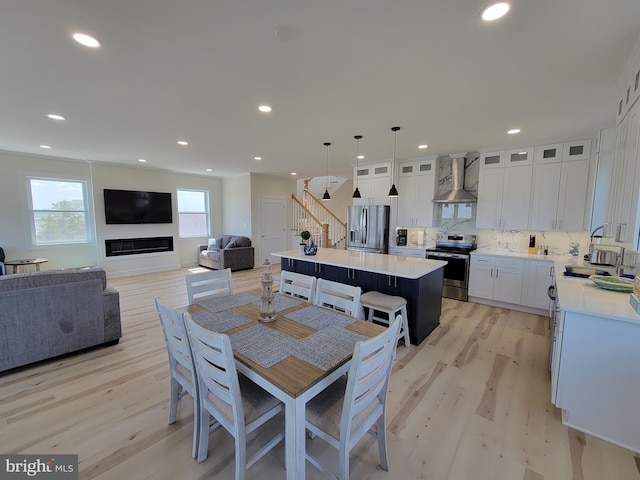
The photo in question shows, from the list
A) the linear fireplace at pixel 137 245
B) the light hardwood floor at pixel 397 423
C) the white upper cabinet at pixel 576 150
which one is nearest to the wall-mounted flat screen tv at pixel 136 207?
the linear fireplace at pixel 137 245

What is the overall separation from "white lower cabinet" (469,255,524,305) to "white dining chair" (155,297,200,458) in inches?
175

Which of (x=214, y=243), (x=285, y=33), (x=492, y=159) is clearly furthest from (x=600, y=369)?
(x=214, y=243)

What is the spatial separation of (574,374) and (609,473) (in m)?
0.53

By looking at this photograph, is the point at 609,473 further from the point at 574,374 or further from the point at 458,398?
the point at 458,398

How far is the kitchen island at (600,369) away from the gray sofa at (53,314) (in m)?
4.19

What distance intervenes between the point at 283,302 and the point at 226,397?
0.98 meters

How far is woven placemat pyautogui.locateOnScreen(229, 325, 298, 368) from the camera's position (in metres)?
1.41

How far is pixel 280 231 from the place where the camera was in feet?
27.0

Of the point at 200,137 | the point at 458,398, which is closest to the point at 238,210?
the point at 200,137

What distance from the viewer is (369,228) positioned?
5715 mm

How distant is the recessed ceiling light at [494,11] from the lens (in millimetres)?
1507

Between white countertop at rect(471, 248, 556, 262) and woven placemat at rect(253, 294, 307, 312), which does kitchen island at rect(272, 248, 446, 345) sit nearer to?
woven placemat at rect(253, 294, 307, 312)

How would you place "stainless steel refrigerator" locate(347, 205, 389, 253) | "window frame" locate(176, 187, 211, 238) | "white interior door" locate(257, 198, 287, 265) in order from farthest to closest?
"white interior door" locate(257, 198, 287, 265) → "window frame" locate(176, 187, 211, 238) → "stainless steel refrigerator" locate(347, 205, 389, 253)

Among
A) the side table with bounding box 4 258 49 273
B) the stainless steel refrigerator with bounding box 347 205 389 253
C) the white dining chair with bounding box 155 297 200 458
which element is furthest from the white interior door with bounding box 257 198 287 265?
the white dining chair with bounding box 155 297 200 458
